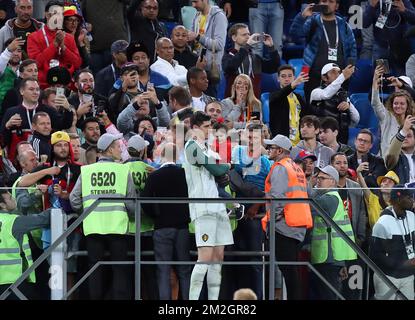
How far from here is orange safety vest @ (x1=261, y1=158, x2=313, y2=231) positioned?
56.0 feet

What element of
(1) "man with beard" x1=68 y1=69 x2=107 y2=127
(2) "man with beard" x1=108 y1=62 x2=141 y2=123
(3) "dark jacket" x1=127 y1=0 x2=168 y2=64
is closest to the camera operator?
(3) "dark jacket" x1=127 y1=0 x2=168 y2=64

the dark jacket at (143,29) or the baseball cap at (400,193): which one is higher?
the dark jacket at (143,29)

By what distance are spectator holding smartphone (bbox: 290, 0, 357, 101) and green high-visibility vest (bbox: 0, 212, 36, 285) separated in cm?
633

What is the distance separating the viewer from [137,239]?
17.0 meters

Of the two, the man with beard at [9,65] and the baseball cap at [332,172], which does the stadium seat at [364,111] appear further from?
the baseball cap at [332,172]

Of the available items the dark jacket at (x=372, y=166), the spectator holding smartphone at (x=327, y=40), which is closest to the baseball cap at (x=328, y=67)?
the spectator holding smartphone at (x=327, y=40)

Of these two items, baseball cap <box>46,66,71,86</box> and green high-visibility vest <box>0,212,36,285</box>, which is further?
baseball cap <box>46,66,71,86</box>

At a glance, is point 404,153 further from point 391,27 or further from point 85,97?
point 391,27

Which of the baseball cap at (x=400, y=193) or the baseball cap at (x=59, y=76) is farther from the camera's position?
the baseball cap at (x=59, y=76)

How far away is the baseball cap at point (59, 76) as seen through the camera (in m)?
20.8

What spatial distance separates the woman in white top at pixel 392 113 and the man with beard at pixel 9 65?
166 inches

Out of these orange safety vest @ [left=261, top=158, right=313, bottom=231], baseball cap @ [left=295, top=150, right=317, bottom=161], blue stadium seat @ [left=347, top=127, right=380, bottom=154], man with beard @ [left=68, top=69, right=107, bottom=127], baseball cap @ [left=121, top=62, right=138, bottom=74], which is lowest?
orange safety vest @ [left=261, top=158, right=313, bottom=231]

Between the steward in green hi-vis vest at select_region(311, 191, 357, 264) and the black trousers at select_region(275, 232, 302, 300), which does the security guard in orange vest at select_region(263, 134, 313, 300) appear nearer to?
the black trousers at select_region(275, 232, 302, 300)
